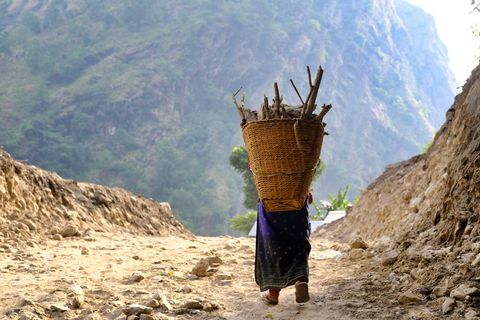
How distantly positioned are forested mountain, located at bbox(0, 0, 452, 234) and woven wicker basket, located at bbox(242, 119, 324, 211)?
54.1m

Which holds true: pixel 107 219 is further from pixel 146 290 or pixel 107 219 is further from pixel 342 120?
pixel 342 120

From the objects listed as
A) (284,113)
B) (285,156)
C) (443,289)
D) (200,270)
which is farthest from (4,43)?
(443,289)

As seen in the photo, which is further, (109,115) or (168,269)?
(109,115)

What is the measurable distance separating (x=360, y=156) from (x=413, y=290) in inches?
3222

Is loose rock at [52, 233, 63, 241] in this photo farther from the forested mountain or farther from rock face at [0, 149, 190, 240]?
the forested mountain

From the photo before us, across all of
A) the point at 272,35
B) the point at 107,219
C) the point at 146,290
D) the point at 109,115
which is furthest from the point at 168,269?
the point at 272,35

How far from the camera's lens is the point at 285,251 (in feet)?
12.8

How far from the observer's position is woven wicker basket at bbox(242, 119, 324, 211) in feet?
12.0

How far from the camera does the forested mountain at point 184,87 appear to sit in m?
61.3

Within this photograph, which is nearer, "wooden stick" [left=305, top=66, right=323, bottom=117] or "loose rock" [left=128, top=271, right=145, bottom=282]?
"wooden stick" [left=305, top=66, right=323, bottom=117]

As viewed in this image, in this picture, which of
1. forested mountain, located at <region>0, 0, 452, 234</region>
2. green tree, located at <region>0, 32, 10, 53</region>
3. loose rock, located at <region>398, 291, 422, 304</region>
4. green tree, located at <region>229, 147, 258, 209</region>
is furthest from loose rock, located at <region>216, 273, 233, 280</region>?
green tree, located at <region>0, 32, 10, 53</region>

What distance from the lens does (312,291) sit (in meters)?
4.50

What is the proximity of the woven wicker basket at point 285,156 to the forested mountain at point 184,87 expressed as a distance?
2132 inches

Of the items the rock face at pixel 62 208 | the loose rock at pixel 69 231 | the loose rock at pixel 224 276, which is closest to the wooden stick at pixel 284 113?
the loose rock at pixel 224 276
